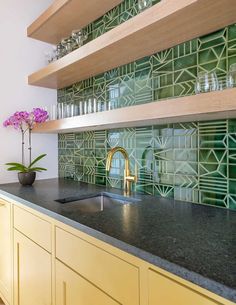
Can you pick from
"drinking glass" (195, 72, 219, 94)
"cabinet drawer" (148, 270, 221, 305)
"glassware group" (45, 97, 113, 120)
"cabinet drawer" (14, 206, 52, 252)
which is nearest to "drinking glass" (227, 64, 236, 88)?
"drinking glass" (195, 72, 219, 94)

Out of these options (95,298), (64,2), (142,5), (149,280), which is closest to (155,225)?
(149,280)

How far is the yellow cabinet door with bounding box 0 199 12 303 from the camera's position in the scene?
157cm

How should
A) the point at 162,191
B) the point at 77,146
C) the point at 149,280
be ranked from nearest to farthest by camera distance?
the point at 149,280 → the point at 162,191 → the point at 77,146

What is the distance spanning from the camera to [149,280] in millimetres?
690

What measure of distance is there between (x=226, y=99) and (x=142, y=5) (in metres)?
0.83

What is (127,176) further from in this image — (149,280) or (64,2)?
(64,2)

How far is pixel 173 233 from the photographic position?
819 mm

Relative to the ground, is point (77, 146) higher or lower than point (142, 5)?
lower

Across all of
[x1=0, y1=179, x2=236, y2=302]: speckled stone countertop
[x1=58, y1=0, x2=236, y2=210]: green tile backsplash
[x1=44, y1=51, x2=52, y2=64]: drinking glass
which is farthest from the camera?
[x1=44, y1=51, x2=52, y2=64]: drinking glass

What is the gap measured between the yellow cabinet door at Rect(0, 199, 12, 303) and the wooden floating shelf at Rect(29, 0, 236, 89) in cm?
104

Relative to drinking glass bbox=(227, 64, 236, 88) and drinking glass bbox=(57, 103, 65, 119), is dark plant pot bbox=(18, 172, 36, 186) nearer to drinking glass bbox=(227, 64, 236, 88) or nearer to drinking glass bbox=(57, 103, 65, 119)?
drinking glass bbox=(57, 103, 65, 119)

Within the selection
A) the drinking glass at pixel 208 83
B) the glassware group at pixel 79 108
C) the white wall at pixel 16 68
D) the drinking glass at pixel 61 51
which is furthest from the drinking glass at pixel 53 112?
the drinking glass at pixel 208 83

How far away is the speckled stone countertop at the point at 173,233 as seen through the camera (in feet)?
1.89

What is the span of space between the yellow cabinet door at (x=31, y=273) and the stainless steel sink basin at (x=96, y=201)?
12.2 inches
